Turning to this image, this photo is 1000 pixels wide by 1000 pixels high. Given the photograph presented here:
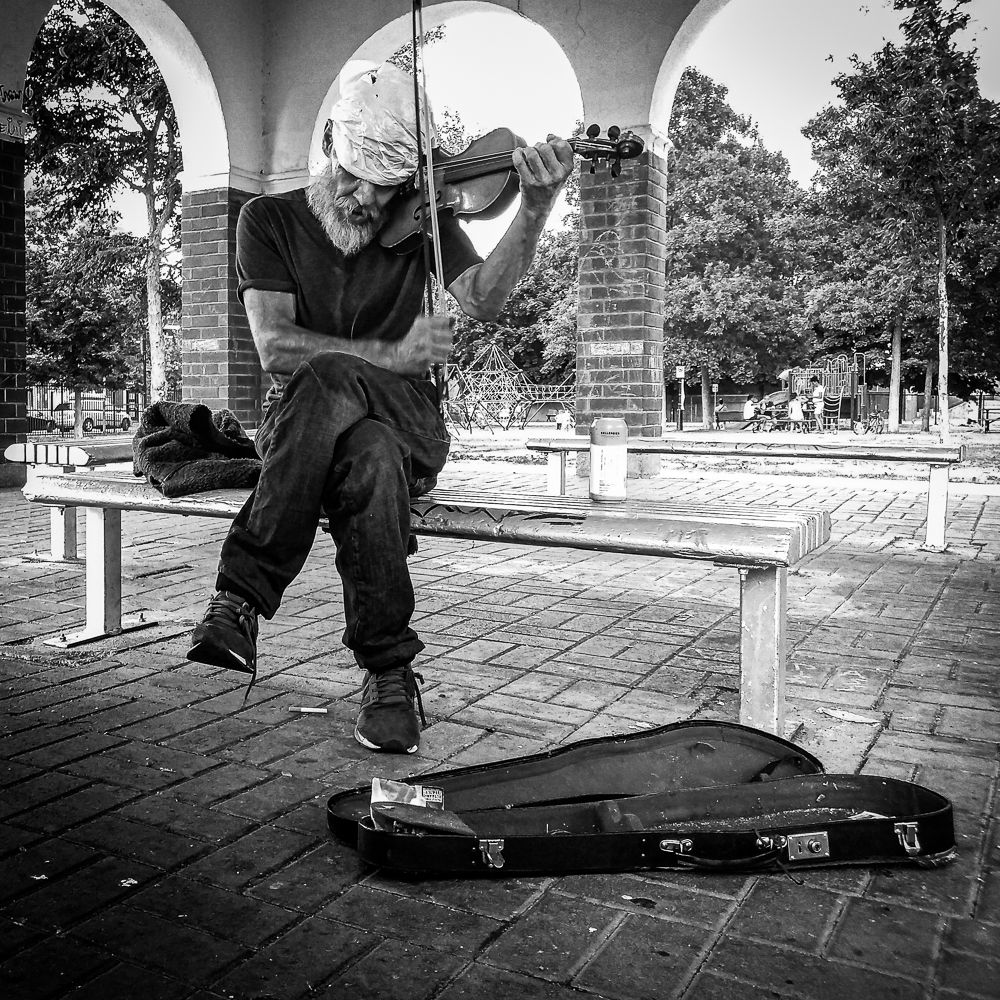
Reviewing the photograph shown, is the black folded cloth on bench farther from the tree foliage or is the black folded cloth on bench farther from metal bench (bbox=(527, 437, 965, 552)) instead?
the tree foliage

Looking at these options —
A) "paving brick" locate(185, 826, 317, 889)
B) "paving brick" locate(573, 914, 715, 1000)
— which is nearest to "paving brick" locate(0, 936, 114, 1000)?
"paving brick" locate(185, 826, 317, 889)

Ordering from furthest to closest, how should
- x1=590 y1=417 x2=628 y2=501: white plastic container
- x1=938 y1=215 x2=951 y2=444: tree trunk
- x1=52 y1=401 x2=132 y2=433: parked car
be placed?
x1=52 y1=401 x2=132 y2=433: parked car, x1=938 y1=215 x2=951 y2=444: tree trunk, x1=590 y1=417 x2=628 y2=501: white plastic container

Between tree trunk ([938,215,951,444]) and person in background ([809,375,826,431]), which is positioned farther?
person in background ([809,375,826,431])

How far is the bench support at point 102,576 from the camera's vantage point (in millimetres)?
3326

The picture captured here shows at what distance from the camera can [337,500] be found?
2.30 meters

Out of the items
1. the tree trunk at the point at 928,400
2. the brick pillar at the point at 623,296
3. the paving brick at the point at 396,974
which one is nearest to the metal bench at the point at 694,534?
the paving brick at the point at 396,974

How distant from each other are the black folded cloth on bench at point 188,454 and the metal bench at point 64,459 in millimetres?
1135

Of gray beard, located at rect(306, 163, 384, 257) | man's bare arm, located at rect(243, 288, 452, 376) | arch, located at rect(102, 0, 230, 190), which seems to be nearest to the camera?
man's bare arm, located at rect(243, 288, 452, 376)

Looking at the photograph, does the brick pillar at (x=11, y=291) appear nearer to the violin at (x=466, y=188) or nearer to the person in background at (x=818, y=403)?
the violin at (x=466, y=188)

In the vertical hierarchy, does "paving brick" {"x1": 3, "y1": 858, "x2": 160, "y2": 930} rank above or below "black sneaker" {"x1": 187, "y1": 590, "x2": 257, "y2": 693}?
below

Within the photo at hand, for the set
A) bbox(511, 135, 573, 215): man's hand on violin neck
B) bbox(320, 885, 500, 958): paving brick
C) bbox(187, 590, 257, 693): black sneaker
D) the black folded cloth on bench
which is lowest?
bbox(320, 885, 500, 958): paving brick

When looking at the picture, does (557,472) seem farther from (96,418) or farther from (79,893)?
(96,418)

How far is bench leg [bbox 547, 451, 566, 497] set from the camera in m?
7.04

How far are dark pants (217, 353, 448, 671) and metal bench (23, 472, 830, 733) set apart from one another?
10.4 inches
